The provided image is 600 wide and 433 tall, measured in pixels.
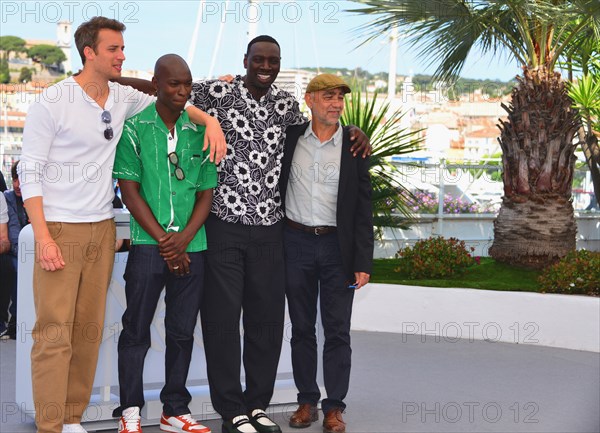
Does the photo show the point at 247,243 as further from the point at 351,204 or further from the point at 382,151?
the point at 382,151

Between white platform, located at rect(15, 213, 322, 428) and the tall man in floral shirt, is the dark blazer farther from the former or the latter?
white platform, located at rect(15, 213, 322, 428)

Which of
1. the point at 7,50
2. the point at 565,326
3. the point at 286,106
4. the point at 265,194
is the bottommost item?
the point at 565,326

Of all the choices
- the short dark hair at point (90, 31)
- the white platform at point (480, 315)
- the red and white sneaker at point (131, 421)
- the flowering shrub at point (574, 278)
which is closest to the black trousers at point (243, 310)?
the red and white sneaker at point (131, 421)

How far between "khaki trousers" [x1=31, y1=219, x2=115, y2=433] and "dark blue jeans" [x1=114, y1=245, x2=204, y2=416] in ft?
0.58

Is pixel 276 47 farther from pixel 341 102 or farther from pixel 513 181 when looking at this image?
pixel 513 181

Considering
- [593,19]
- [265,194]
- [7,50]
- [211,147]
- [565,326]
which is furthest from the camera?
[7,50]

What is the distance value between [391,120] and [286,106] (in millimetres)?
5206

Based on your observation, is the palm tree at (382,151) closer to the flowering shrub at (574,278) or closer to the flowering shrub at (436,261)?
the flowering shrub at (436,261)

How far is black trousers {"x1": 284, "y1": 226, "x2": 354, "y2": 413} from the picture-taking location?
534 centimetres

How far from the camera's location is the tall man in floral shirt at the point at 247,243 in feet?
16.5

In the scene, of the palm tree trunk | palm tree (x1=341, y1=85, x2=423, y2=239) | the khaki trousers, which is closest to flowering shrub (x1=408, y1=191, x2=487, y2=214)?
palm tree (x1=341, y1=85, x2=423, y2=239)

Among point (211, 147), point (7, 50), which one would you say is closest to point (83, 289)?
point (211, 147)

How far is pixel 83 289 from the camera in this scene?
4.80m

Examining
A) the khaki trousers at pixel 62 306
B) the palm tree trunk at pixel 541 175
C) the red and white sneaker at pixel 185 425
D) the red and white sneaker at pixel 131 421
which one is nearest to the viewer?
the khaki trousers at pixel 62 306
